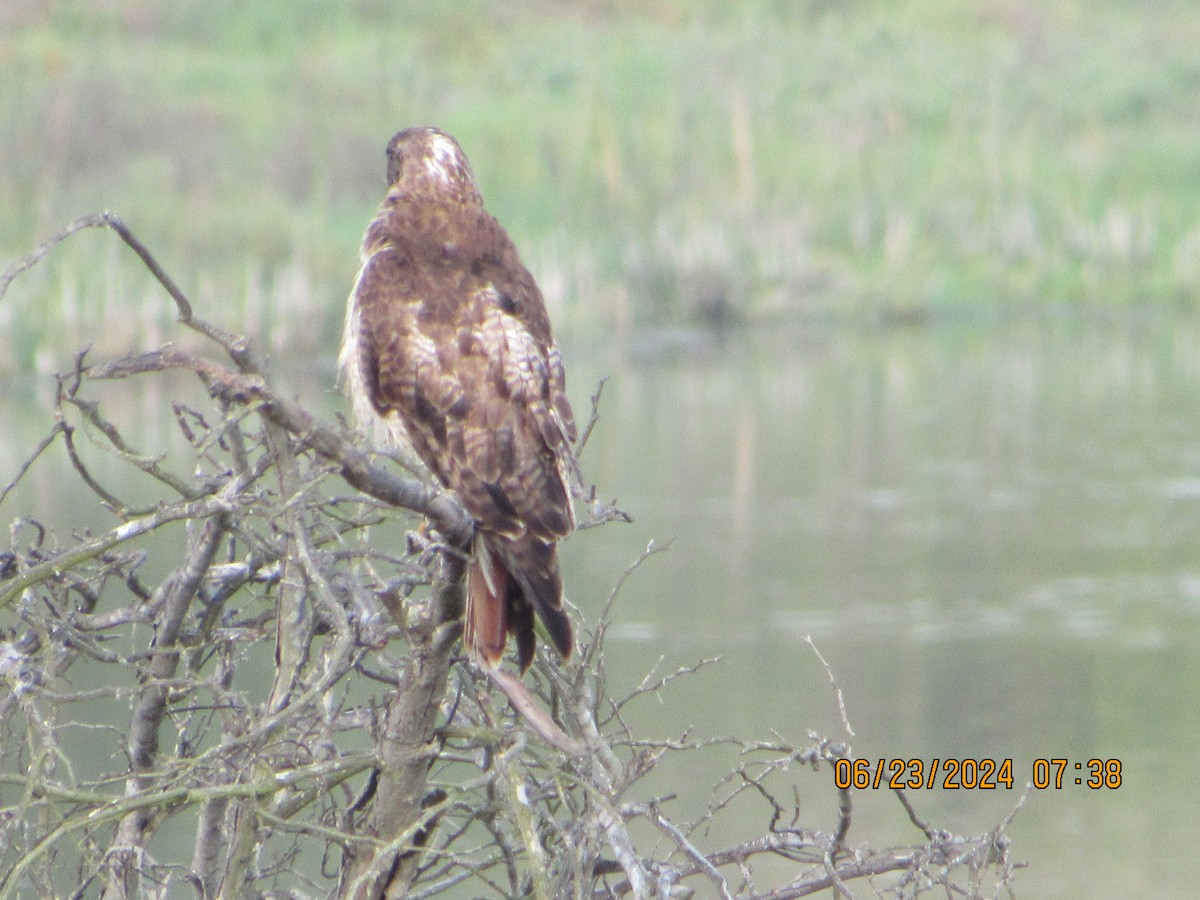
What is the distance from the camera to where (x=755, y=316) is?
97.8 feet

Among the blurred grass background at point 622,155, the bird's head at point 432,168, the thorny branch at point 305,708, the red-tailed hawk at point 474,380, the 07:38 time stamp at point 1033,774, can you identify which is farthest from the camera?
the blurred grass background at point 622,155

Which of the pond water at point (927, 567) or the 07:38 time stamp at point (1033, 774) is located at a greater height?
the 07:38 time stamp at point (1033, 774)

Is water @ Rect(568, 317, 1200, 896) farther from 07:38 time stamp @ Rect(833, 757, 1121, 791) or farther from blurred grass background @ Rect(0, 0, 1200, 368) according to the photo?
blurred grass background @ Rect(0, 0, 1200, 368)

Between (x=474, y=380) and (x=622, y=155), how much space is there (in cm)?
2991

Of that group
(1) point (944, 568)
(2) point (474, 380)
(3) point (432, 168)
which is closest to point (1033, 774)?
(3) point (432, 168)

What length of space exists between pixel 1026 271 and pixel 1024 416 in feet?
41.4

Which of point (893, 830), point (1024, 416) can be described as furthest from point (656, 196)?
point (893, 830)

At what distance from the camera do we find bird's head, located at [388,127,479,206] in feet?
13.1

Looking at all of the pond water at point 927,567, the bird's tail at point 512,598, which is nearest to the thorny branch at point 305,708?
the bird's tail at point 512,598

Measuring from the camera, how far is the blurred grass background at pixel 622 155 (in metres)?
26.0

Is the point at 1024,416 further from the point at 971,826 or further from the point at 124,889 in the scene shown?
the point at 124,889

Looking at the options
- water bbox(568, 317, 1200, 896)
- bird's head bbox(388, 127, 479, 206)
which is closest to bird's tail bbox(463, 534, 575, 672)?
water bbox(568, 317, 1200, 896)

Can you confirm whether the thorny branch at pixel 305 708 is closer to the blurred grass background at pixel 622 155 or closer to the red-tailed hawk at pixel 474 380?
the red-tailed hawk at pixel 474 380

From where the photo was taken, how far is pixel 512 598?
10.1ft
